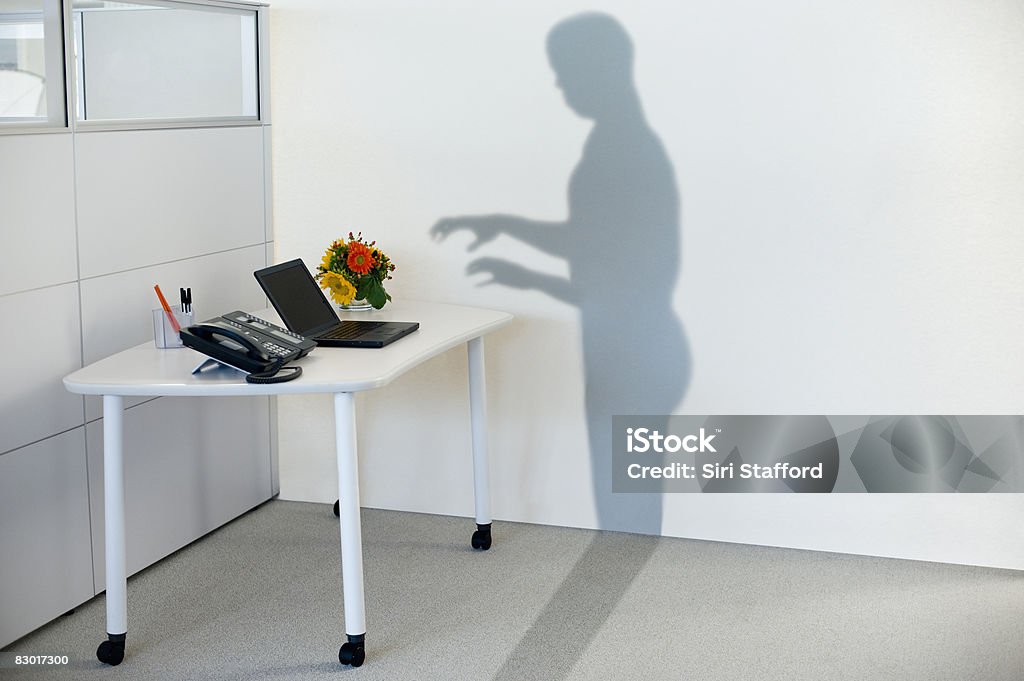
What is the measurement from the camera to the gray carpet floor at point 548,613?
2.88 m

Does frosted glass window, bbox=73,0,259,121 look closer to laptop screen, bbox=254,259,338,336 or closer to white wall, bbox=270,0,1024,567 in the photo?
white wall, bbox=270,0,1024,567

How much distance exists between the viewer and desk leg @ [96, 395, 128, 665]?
2785 millimetres

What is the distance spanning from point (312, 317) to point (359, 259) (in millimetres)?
389

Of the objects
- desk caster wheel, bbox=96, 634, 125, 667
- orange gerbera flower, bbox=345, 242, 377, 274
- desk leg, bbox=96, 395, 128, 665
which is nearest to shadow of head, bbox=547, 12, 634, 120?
orange gerbera flower, bbox=345, 242, 377, 274

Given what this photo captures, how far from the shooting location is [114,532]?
281 cm

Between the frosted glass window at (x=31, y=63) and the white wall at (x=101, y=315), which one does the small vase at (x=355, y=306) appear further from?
the frosted glass window at (x=31, y=63)

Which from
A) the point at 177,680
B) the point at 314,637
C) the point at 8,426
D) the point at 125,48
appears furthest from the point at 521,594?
the point at 125,48

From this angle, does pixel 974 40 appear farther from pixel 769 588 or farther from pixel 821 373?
pixel 769 588

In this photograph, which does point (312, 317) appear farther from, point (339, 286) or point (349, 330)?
point (339, 286)

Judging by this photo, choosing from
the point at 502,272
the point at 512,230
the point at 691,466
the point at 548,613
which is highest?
the point at 512,230

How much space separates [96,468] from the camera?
126 inches

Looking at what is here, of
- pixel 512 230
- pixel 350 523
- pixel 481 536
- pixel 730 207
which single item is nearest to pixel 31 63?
pixel 350 523

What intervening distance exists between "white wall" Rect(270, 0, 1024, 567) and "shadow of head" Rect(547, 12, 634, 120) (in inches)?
1.6

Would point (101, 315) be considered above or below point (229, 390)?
above
